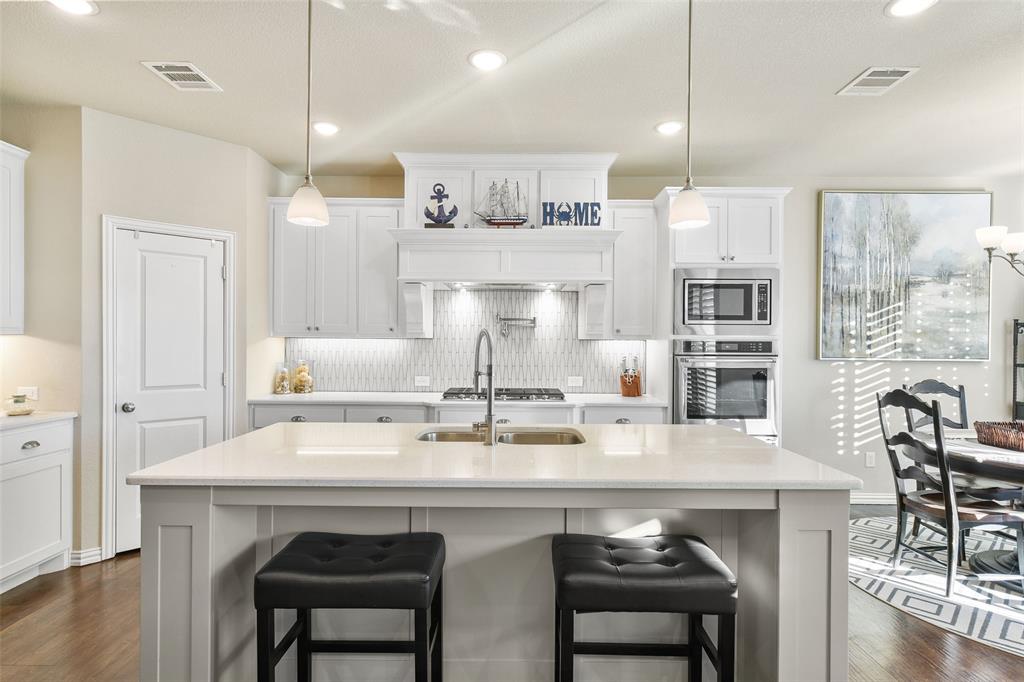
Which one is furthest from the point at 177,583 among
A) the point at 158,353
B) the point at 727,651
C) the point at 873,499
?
the point at 873,499

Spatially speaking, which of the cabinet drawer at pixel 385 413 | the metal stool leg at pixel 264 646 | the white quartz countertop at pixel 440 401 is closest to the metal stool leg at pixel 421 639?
the metal stool leg at pixel 264 646

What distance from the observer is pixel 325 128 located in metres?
3.67

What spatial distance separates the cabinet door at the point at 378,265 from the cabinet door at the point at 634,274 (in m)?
1.68

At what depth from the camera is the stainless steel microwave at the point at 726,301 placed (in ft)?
13.1

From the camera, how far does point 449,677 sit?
2072 mm

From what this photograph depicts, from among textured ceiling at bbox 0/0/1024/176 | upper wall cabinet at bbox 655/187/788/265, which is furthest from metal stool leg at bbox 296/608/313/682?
upper wall cabinet at bbox 655/187/788/265

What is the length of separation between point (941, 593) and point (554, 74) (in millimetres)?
3326

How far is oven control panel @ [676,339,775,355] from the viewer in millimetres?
3975

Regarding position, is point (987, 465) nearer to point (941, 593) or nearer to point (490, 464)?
point (941, 593)

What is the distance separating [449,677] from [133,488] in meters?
2.59

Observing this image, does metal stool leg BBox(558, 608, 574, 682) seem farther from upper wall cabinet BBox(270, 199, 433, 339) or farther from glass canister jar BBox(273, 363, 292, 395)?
glass canister jar BBox(273, 363, 292, 395)

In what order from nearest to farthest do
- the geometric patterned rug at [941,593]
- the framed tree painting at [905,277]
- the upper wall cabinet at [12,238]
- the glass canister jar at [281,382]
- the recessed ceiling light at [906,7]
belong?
the recessed ceiling light at [906,7] < the geometric patterned rug at [941,593] < the upper wall cabinet at [12,238] < the glass canister jar at [281,382] < the framed tree painting at [905,277]

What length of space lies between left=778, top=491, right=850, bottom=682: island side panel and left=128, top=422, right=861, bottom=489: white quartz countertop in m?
0.09

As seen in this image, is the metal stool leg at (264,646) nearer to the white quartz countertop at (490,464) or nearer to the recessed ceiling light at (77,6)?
the white quartz countertop at (490,464)
